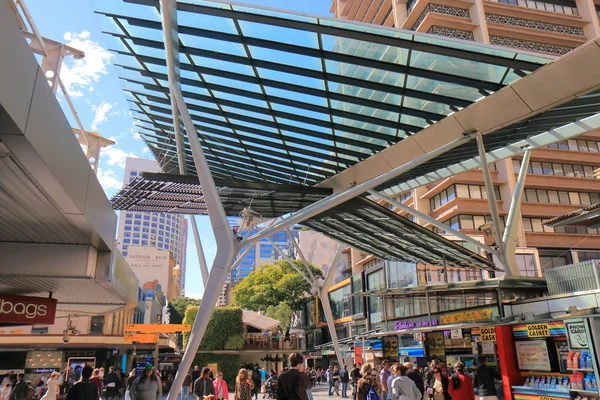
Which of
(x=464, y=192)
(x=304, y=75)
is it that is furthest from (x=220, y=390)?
(x=464, y=192)

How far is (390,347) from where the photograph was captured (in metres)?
28.7

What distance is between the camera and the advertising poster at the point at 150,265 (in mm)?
70750

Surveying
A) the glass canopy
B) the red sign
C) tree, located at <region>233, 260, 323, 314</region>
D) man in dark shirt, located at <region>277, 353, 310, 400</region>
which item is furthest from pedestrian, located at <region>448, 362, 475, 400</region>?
tree, located at <region>233, 260, 323, 314</region>

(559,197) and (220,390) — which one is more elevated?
(559,197)

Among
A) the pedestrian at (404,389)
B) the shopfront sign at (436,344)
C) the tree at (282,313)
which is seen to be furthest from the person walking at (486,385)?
the tree at (282,313)

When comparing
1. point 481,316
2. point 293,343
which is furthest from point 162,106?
point 293,343

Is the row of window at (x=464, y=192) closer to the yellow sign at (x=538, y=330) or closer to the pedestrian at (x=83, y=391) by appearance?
the yellow sign at (x=538, y=330)

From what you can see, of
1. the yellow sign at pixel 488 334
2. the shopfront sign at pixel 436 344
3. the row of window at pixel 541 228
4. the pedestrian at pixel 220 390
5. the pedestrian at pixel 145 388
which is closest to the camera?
the pedestrian at pixel 145 388

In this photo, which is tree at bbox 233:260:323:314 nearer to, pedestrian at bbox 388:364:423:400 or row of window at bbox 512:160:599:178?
row of window at bbox 512:160:599:178

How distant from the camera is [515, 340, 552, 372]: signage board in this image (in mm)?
13680

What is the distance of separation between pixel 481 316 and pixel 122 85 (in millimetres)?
17549

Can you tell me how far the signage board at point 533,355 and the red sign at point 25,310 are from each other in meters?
12.6

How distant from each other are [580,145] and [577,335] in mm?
39422

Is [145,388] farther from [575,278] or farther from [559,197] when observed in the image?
[559,197]
